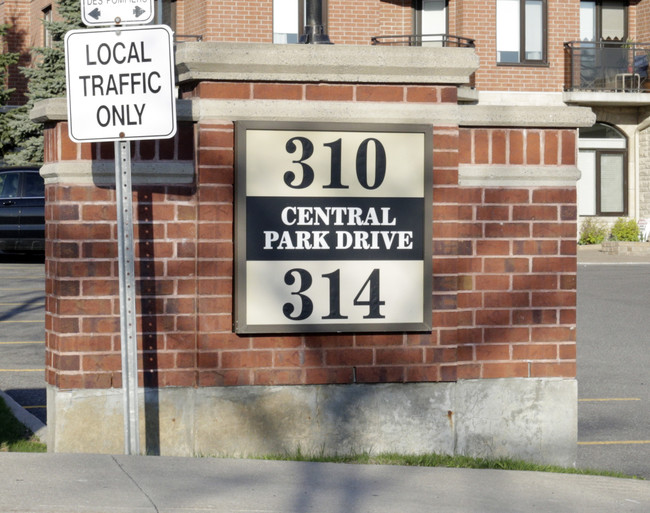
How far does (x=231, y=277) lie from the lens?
263 inches

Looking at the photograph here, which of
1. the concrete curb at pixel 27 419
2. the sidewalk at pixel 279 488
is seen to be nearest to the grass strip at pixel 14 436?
the concrete curb at pixel 27 419

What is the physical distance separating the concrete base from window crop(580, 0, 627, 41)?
92.6 ft

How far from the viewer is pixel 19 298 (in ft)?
55.3

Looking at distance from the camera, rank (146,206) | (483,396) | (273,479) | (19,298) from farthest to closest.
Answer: (19,298), (483,396), (146,206), (273,479)

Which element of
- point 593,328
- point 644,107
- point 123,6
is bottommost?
point 593,328

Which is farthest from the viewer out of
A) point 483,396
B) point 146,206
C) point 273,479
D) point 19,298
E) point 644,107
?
point 644,107

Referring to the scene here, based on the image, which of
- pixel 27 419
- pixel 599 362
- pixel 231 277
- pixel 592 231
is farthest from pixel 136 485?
pixel 592 231

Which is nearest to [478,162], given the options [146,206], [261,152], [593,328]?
[261,152]

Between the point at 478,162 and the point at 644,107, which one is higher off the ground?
the point at 644,107

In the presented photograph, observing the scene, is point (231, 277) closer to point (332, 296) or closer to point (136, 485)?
point (332, 296)

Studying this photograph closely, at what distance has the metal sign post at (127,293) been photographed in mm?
6203

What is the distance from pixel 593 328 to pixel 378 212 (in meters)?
8.57

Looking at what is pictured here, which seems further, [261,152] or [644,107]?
[644,107]

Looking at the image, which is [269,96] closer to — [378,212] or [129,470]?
[378,212]
